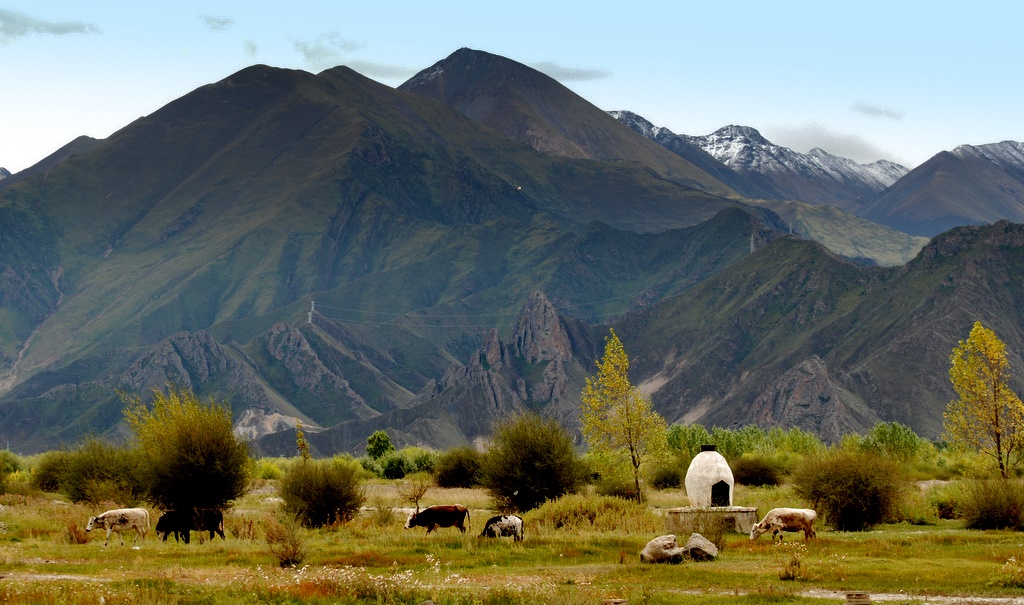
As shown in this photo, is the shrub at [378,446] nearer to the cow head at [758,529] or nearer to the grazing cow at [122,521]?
the grazing cow at [122,521]

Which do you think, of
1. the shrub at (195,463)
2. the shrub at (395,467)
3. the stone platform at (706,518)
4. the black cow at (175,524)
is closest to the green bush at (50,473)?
the shrub at (195,463)

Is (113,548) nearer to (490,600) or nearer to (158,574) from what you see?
(158,574)

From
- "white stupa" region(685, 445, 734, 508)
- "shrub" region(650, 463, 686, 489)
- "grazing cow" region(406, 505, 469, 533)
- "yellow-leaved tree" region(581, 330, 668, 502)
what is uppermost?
"yellow-leaved tree" region(581, 330, 668, 502)

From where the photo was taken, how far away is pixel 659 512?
1946 inches

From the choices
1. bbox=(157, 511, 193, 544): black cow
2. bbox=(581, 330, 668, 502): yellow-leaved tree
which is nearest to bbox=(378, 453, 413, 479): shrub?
bbox=(581, 330, 668, 502): yellow-leaved tree

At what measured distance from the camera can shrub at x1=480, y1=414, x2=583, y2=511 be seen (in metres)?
53.5

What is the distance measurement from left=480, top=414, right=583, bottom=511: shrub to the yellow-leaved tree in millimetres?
4685

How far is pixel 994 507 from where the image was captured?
44156mm

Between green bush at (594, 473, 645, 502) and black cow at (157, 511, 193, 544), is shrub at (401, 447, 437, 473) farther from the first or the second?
black cow at (157, 511, 193, 544)

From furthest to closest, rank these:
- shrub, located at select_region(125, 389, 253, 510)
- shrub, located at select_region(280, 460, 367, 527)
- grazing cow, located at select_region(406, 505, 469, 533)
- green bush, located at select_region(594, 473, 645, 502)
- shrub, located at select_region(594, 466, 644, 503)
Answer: green bush, located at select_region(594, 473, 645, 502), shrub, located at select_region(594, 466, 644, 503), shrub, located at select_region(125, 389, 253, 510), shrub, located at select_region(280, 460, 367, 527), grazing cow, located at select_region(406, 505, 469, 533)

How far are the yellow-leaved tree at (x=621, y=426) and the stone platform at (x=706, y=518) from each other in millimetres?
14906

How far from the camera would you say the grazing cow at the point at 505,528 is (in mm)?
40750

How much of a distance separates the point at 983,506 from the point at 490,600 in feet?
77.1

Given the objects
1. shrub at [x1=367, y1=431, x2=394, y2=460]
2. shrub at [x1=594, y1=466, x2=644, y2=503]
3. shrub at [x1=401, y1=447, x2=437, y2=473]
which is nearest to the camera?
shrub at [x1=594, y1=466, x2=644, y2=503]
